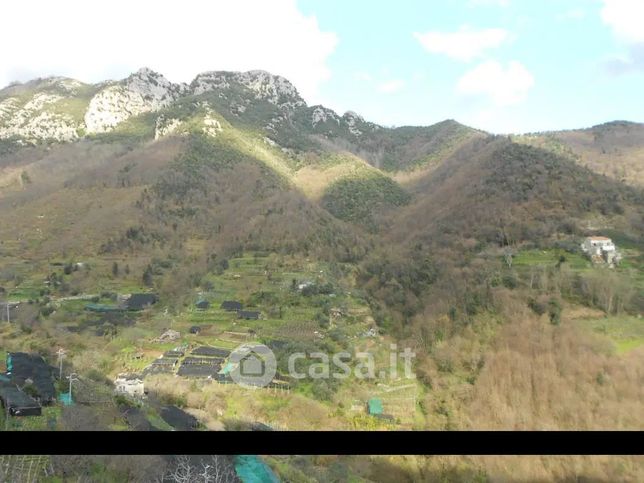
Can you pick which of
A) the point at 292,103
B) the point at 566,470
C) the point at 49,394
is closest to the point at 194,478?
the point at 49,394

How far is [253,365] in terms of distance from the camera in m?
12.4

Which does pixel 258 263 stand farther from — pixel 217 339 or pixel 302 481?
pixel 302 481

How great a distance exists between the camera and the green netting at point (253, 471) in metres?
9.02

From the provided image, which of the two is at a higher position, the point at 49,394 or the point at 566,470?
the point at 49,394

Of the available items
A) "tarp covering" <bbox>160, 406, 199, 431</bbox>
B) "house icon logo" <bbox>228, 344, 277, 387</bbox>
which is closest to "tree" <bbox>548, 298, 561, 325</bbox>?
"house icon logo" <bbox>228, 344, 277, 387</bbox>

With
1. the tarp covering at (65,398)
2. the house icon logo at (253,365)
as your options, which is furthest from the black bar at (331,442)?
the house icon logo at (253,365)

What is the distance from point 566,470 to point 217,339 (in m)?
9.46

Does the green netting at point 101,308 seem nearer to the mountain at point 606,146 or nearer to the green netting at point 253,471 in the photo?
the green netting at point 253,471

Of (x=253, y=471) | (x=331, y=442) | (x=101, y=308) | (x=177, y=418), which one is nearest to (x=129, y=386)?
(x=177, y=418)

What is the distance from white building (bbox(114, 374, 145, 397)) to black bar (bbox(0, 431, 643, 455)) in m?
11.7

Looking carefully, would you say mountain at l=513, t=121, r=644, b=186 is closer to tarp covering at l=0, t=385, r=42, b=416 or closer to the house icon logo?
the house icon logo

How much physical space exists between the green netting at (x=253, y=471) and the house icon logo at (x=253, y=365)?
7.65ft

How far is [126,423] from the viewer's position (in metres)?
9.39

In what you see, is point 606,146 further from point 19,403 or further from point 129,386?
point 19,403
